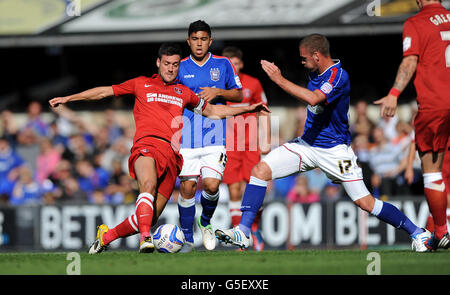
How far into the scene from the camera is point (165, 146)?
28.6 ft

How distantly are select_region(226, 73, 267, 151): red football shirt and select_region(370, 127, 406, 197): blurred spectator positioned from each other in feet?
13.1

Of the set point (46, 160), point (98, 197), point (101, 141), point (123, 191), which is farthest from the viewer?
point (101, 141)

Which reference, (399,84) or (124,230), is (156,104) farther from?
(399,84)

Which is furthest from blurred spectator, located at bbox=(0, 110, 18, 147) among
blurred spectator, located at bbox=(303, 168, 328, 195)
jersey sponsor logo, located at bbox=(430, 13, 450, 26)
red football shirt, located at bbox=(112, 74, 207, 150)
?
jersey sponsor logo, located at bbox=(430, 13, 450, 26)

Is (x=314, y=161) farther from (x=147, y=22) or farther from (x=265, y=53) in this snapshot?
(x=265, y=53)

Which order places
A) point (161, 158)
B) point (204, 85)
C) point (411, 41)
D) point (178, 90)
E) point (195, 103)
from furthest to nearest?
1. point (204, 85)
2. point (195, 103)
3. point (178, 90)
4. point (161, 158)
5. point (411, 41)

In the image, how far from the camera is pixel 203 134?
984cm

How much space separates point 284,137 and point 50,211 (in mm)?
5631

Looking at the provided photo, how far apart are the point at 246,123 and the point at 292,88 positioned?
371 cm

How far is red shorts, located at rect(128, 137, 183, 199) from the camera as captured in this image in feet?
28.1

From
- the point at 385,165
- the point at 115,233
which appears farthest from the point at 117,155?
the point at 115,233

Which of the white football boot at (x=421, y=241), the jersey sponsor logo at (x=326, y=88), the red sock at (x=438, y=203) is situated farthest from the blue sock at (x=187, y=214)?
the red sock at (x=438, y=203)

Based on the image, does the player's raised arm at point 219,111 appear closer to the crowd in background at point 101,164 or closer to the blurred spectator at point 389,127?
the crowd in background at point 101,164
